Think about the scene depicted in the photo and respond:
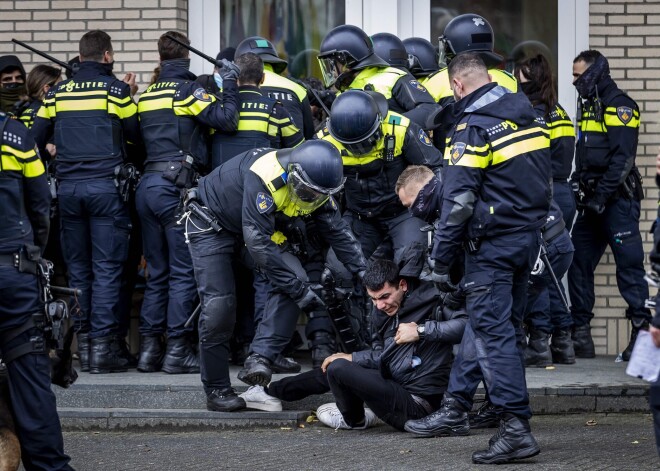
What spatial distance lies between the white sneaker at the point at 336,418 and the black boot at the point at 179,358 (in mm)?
1452

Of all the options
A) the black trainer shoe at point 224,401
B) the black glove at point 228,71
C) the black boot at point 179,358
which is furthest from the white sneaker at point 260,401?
the black glove at point 228,71

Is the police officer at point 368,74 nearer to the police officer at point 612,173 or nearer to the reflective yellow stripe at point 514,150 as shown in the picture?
the police officer at point 612,173

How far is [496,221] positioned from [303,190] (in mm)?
1323

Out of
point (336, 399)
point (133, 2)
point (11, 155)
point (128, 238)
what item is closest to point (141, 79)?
point (133, 2)

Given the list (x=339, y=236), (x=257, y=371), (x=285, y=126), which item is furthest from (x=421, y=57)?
(x=257, y=371)

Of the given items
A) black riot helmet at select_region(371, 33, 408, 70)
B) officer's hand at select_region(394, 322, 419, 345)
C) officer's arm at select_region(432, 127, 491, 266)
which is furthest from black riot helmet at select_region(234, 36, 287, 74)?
officer's arm at select_region(432, 127, 491, 266)

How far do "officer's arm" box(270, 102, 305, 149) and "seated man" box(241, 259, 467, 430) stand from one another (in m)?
1.60

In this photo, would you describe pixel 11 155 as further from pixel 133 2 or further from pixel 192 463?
pixel 133 2

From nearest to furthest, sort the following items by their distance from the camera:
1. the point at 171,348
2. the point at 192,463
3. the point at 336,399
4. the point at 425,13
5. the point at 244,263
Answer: the point at 192,463, the point at 336,399, the point at 244,263, the point at 171,348, the point at 425,13

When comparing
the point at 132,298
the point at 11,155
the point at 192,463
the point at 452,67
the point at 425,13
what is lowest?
the point at 192,463

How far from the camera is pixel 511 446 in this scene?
711 cm

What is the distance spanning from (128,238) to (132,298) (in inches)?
28.1

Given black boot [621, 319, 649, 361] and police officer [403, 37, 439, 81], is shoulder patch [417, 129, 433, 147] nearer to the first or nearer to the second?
police officer [403, 37, 439, 81]

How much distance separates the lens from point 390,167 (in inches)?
356
